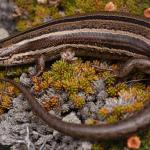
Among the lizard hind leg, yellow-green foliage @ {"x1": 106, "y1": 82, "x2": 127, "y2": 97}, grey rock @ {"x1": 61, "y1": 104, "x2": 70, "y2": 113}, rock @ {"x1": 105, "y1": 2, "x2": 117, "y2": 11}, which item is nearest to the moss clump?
yellow-green foliage @ {"x1": 106, "y1": 82, "x2": 127, "y2": 97}

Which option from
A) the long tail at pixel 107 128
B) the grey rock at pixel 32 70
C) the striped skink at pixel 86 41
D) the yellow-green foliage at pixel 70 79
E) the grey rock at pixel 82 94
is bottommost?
the long tail at pixel 107 128

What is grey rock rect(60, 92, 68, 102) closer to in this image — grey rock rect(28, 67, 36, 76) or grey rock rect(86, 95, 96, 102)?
grey rock rect(86, 95, 96, 102)

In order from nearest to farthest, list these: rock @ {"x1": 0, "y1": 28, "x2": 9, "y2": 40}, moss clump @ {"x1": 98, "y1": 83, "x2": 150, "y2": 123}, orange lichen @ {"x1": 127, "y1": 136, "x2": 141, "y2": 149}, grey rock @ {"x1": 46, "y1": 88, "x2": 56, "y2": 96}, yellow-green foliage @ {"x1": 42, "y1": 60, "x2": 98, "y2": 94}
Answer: orange lichen @ {"x1": 127, "y1": 136, "x2": 141, "y2": 149} < moss clump @ {"x1": 98, "y1": 83, "x2": 150, "y2": 123} < yellow-green foliage @ {"x1": 42, "y1": 60, "x2": 98, "y2": 94} < grey rock @ {"x1": 46, "y1": 88, "x2": 56, "y2": 96} < rock @ {"x1": 0, "y1": 28, "x2": 9, "y2": 40}

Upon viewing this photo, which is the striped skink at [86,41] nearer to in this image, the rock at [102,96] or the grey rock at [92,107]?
the rock at [102,96]

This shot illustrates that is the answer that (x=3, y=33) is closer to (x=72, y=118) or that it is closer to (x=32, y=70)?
(x=32, y=70)

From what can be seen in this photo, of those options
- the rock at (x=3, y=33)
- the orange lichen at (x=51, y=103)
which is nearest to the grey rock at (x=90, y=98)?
the orange lichen at (x=51, y=103)

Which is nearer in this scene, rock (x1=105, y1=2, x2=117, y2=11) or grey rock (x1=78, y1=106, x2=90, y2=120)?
grey rock (x1=78, y1=106, x2=90, y2=120)

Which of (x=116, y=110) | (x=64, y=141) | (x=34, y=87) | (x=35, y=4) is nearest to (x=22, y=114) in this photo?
(x=34, y=87)
